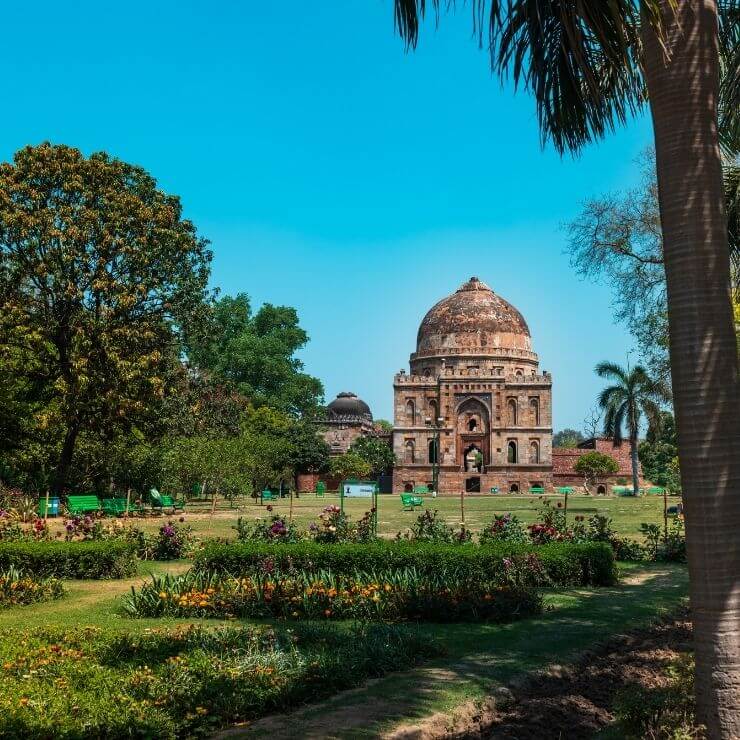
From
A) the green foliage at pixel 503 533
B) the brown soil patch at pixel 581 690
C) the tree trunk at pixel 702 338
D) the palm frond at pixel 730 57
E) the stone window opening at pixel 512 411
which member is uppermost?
the stone window opening at pixel 512 411

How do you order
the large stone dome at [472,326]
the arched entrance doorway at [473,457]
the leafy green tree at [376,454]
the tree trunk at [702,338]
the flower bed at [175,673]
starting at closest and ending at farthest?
the tree trunk at [702,338], the flower bed at [175,673], the arched entrance doorway at [473,457], the leafy green tree at [376,454], the large stone dome at [472,326]

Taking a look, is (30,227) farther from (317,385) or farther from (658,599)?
(317,385)

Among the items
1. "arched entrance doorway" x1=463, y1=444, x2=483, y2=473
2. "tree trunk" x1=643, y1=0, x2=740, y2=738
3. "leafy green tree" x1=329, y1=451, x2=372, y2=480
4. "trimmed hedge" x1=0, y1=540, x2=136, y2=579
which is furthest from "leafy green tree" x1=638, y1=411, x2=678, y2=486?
"tree trunk" x1=643, y1=0, x2=740, y2=738

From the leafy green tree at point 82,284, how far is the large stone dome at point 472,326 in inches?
1476

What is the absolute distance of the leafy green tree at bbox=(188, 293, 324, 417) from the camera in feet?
166

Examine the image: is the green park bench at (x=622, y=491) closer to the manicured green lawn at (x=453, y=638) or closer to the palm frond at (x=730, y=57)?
the manicured green lawn at (x=453, y=638)

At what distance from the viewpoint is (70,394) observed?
22.2m

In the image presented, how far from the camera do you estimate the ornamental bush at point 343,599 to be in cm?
897

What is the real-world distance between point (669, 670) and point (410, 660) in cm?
199

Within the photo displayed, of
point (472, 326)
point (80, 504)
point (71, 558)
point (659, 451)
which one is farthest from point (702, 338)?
point (472, 326)

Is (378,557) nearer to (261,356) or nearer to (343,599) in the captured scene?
(343,599)

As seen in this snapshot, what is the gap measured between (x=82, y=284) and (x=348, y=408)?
159 ft

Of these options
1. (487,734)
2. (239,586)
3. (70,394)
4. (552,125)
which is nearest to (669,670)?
(487,734)

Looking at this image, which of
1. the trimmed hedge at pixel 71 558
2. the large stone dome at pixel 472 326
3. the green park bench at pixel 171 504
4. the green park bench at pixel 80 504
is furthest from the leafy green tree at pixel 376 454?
the trimmed hedge at pixel 71 558
